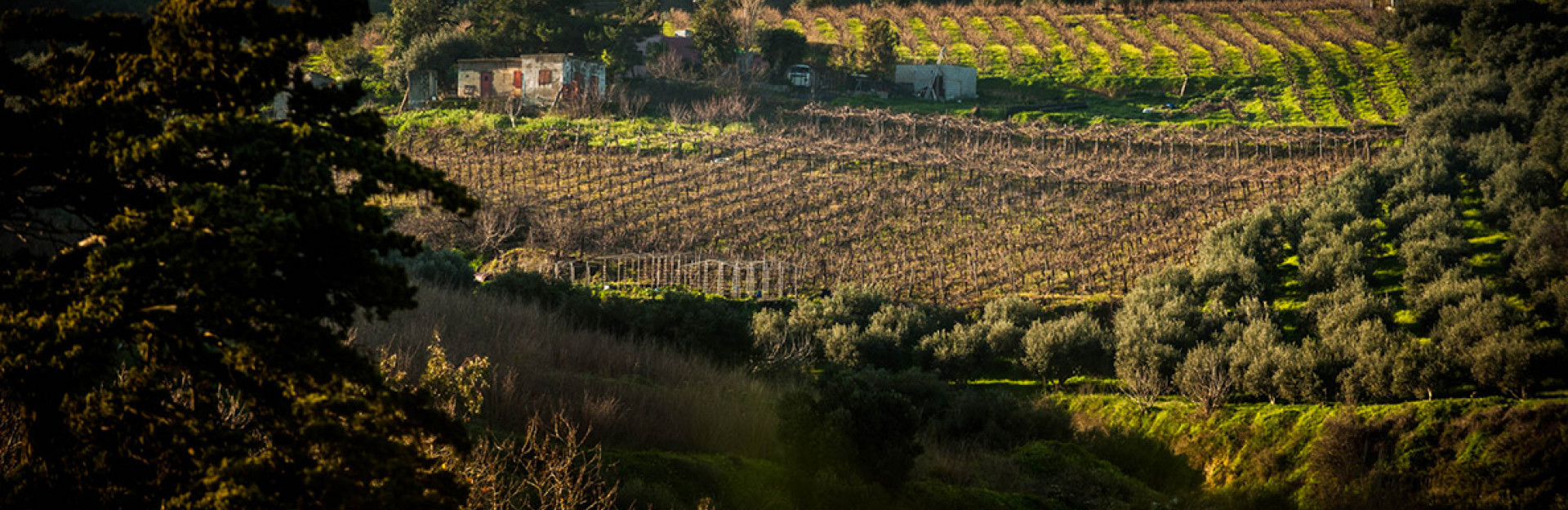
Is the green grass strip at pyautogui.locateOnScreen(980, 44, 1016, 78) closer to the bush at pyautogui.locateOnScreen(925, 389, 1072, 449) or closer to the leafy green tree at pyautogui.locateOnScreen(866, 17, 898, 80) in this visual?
the leafy green tree at pyautogui.locateOnScreen(866, 17, 898, 80)

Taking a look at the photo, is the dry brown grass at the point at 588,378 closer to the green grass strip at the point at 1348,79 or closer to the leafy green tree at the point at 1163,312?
the leafy green tree at the point at 1163,312

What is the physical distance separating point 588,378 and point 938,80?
48564 millimetres

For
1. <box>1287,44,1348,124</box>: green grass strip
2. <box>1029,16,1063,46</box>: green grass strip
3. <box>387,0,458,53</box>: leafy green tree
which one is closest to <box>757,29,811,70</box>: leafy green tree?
<box>1029,16,1063,46</box>: green grass strip

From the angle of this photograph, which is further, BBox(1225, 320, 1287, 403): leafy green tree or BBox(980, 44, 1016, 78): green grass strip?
BBox(980, 44, 1016, 78): green grass strip

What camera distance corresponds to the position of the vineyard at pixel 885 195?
34.6m

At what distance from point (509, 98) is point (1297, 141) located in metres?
36.3

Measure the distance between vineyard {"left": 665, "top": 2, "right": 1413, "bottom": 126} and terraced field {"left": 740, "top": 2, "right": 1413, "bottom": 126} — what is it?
0.10 metres

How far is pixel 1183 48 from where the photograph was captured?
69.7 meters

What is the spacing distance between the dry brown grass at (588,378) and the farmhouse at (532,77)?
32.4 m

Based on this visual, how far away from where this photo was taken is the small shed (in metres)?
62.8

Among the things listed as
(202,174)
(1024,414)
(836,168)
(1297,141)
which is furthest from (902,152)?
(202,174)

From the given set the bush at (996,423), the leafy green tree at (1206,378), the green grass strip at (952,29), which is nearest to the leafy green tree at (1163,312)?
the leafy green tree at (1206,378)

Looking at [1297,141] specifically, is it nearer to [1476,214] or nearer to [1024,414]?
[1476,214]

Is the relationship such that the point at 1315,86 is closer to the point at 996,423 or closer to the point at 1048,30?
the point at 1048,30
